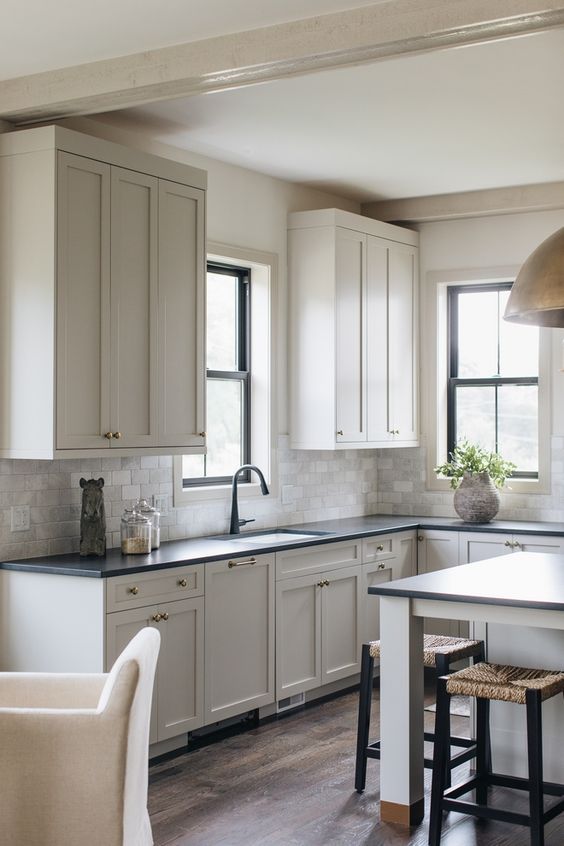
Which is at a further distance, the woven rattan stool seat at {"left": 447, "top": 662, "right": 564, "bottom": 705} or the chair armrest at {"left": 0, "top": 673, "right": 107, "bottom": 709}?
the woven rattan stool seat at {"left": 447, "top": 662, "right": 564, "bottom": 705}

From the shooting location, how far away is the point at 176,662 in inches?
184

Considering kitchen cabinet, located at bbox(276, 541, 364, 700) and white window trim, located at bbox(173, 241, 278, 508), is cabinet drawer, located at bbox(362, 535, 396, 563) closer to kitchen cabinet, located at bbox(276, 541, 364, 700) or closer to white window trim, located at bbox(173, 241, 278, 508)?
kitchen cabinet, located at bbox(276, 541, 364, 700)

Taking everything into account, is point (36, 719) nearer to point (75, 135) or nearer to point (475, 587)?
point (475, 587)

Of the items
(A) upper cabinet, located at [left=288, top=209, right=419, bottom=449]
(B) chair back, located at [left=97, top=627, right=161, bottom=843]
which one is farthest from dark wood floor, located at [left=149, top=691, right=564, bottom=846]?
(A) upper cabinet, located at [left=288, top=209, right=419, bottom=449]

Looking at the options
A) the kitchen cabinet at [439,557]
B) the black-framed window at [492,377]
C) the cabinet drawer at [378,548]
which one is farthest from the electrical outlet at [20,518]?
the black-framed window at [492,377]

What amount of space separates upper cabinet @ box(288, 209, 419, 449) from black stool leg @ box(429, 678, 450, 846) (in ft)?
8.53

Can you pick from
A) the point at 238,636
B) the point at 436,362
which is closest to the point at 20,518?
the point at 238,636

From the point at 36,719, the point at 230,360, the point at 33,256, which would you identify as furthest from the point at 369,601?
the point at 36,719

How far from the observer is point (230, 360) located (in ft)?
19.8

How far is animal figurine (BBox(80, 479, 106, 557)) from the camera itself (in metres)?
4.61

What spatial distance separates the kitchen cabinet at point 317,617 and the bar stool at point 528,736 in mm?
1587

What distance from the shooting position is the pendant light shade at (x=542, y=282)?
317 centimetres

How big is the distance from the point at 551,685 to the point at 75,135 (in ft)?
9.35

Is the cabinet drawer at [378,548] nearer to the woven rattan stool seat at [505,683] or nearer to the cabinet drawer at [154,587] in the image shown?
the cabinet drawer at [154,587]
